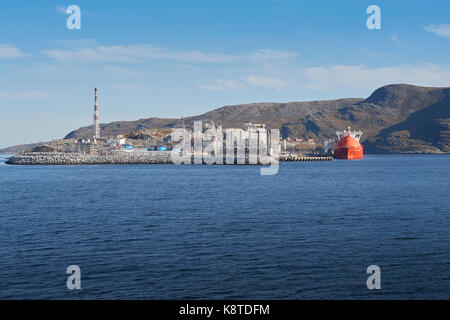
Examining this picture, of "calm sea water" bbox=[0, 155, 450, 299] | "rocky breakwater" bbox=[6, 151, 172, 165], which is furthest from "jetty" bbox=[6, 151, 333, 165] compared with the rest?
"calm sea water" bbox=[0, 155, 450, 299]

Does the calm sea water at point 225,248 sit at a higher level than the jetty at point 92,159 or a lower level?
lower

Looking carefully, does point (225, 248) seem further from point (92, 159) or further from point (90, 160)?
point (92, 159)

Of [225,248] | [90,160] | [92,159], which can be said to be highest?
[92,159]

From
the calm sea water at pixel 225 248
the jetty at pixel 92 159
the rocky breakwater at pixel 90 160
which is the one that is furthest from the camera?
the jetty at pixel 92 159

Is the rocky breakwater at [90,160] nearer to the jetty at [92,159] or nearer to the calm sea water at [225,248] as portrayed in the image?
the jetty at [92,159]

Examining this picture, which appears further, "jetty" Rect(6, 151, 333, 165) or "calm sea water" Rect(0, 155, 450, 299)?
"jetty" Rect(6, 151, 333, 165)

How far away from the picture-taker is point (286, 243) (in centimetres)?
2711

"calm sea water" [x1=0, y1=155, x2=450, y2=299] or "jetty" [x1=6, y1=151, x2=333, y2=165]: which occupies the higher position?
"jetty" [x1=6, y1=151, x2=333, y2=165]

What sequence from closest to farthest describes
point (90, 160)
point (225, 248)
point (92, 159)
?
point (225, 248)
point (90, 160)
point (92, 159)

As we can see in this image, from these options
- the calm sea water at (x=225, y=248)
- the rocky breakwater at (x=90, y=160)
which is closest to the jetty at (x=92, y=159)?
the rocky breakwater at (x=90, y=160)

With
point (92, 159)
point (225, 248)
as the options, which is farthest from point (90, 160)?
point (225, 248)

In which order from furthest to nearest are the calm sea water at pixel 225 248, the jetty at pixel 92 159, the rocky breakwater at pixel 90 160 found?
the jetty at pixel 92 159 → the rocky breakwater at pixel 90 160 → the calm sea water at pixel 225 248

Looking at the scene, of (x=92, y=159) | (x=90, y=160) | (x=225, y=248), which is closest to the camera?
(x=225, y=248)

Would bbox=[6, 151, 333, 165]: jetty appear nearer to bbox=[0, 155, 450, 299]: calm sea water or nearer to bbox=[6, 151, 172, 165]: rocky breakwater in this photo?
bbox=[6, 151, 172, 165]: rocky breakwater
